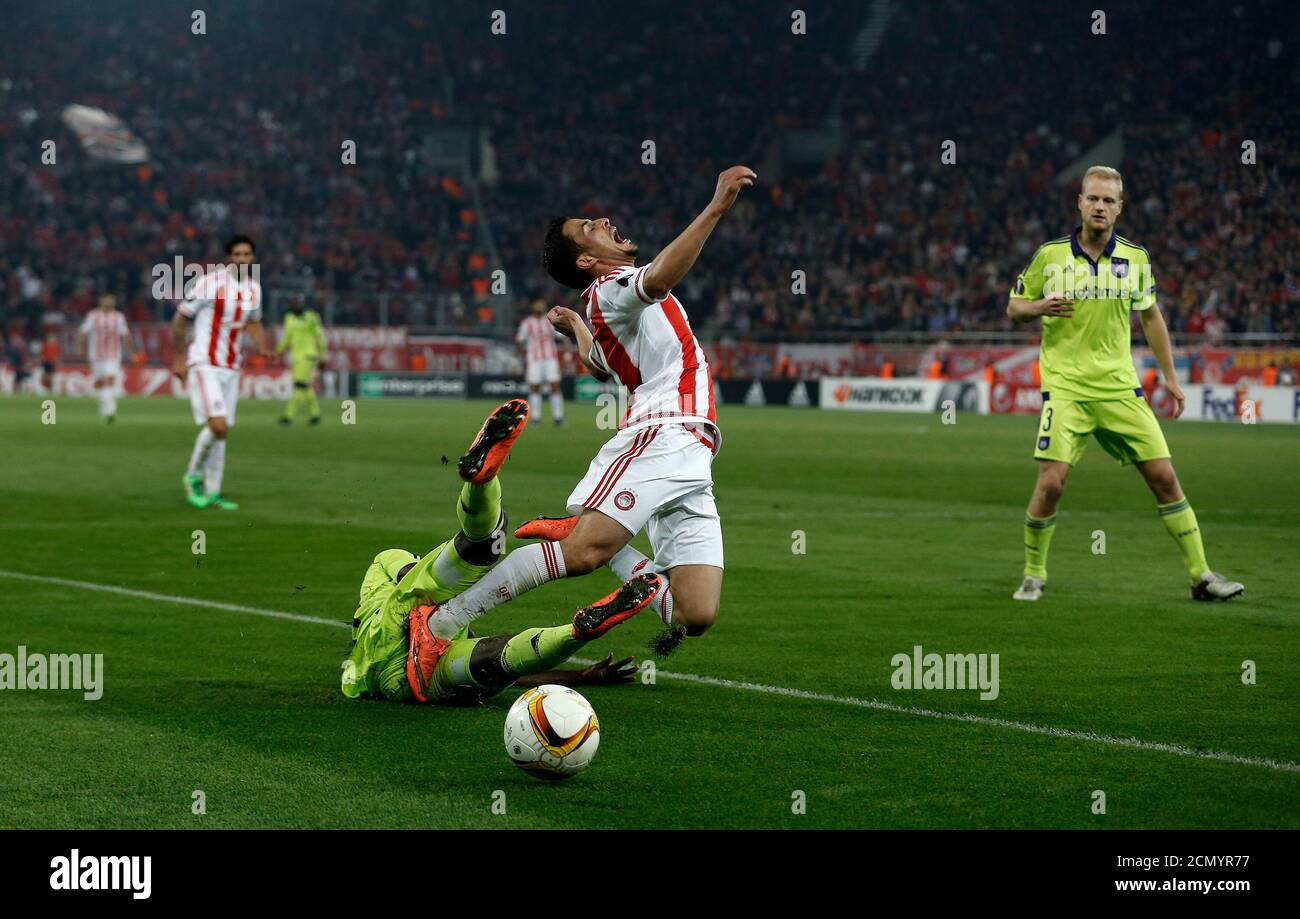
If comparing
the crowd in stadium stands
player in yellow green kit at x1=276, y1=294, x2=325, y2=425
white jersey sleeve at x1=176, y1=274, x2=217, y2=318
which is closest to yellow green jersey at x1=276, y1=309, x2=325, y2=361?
player in yellow green kit at x1=276, y1=294, x2=325, y2=425

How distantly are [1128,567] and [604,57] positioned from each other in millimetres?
40988

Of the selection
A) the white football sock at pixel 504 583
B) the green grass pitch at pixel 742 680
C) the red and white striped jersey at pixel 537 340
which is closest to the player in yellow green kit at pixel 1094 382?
the green grass pitch at pixel 742 680

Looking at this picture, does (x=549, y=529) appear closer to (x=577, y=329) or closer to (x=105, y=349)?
(x=577, y=329)

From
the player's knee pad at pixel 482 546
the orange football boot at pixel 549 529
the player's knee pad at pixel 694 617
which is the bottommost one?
the player's knee pad at pixel 694 617

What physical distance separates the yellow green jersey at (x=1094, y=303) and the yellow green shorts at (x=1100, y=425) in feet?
0.19

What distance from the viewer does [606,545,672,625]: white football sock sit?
702cm

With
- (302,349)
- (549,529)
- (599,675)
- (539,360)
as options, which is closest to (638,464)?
(549,529)

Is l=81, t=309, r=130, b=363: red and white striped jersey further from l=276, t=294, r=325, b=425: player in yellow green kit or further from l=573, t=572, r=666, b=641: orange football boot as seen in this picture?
l=573, t=572, r=666, b=641: orange football boot

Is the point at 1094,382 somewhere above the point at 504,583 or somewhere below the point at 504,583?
above

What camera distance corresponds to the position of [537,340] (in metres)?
31.4

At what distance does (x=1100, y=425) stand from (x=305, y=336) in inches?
890

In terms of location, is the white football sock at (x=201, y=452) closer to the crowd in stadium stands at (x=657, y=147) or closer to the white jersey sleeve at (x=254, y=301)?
the white jersey sleeve at (x=254, y=301)

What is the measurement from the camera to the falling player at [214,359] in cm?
1531

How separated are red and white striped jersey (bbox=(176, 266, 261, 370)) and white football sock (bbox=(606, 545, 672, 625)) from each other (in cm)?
892
